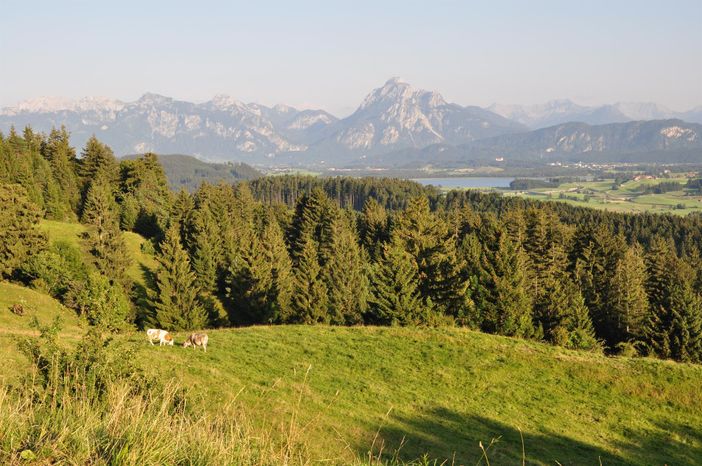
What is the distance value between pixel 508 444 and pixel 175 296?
135 feet

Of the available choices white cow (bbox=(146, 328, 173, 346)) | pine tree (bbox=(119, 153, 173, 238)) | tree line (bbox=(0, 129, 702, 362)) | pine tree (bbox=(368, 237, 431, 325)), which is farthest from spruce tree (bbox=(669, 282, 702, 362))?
pine tree (bbox=(119, 153, 173, 238))

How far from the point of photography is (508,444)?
18828mm

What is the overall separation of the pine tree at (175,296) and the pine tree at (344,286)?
14.5 m

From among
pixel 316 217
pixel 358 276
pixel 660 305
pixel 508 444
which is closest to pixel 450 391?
pixel 508 444

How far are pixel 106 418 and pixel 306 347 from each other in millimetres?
22255

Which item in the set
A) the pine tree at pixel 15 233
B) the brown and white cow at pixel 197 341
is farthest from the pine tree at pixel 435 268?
the pine tree at pixel 15 233

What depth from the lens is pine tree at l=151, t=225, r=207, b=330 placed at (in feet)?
163

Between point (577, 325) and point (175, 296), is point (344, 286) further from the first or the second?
point (577, 325)

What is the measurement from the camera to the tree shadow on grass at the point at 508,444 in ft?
55.3

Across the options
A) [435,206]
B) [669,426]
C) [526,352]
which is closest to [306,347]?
[526,352]

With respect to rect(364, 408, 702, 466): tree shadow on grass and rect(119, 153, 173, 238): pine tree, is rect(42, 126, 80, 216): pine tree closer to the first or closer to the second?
rect(119, 153, 173, 238): pine tree

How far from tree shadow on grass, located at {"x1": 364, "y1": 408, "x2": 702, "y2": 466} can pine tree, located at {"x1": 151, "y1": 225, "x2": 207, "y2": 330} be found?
1428 inches

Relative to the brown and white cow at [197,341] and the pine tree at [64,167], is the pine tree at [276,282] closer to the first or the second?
the brown and white cow at [197,341]

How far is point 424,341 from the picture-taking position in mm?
30250
